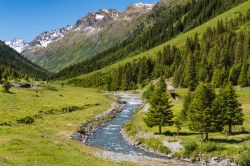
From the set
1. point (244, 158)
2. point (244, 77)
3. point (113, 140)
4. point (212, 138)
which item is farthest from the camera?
point (244, 77)

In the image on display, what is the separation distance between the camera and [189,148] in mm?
62188

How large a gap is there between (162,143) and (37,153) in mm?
26162

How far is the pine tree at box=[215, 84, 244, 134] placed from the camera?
243 ft

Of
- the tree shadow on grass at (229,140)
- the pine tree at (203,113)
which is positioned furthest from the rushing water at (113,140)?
the tree shadow on grass at (229,140)

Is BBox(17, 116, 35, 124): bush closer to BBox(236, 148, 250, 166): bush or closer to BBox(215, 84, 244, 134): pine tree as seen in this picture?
BBox(215, 84, 244, 134): pine tree

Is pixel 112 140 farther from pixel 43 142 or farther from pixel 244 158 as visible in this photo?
pixel 244 158

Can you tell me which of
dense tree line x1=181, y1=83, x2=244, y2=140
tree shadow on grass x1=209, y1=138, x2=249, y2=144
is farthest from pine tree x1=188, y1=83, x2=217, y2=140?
tree shadow on grass x1=209, y1=138, x2=249, y2=144

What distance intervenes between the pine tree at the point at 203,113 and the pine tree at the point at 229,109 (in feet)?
11.5

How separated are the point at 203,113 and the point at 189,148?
8702mm

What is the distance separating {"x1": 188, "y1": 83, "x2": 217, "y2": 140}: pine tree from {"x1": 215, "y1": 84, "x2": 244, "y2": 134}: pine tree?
3.50 m

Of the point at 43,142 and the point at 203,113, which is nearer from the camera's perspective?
the point at 43,142

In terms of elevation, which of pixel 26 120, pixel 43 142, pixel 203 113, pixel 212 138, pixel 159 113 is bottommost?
pixel 212 138

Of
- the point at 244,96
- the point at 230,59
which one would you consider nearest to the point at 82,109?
the point at 244,96

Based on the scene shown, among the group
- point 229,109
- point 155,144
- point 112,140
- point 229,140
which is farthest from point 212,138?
point 112,140
